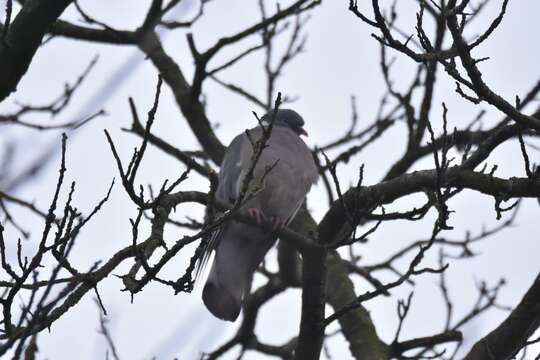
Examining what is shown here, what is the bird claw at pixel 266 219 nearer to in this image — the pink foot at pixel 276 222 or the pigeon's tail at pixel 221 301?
the pink foot at pixel 276 222

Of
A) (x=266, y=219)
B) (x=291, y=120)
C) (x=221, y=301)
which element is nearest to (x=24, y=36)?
(x=266, y=219)

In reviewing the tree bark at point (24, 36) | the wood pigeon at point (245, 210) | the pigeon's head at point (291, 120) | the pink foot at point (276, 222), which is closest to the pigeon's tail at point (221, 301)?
the wood pigeon at point (245, 210)

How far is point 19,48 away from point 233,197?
2176 mm

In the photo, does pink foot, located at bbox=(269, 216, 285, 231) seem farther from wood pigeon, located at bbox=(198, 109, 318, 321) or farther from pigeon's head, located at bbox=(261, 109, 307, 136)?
pigeon's head, located at bbox=(261, 109, 307, 136)

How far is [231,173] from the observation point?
5266mm

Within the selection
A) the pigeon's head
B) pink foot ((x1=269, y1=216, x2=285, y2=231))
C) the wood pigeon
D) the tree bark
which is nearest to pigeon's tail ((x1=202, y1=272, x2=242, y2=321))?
the wood pigeon

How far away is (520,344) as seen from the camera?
11.3 feet

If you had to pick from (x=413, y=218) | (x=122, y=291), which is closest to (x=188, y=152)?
(x=413, y=218)

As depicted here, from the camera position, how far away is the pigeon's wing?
5.02m

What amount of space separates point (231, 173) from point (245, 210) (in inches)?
11.8

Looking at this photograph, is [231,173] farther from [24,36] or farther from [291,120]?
[24,36]

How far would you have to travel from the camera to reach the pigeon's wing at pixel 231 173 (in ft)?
16.5

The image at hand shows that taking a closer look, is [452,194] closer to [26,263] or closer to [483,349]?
[483,349]

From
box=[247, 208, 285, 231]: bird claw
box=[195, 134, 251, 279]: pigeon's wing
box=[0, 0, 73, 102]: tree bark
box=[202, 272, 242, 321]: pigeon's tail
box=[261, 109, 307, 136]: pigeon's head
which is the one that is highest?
box=[261, 109, 307, 136]: pigeon's head
